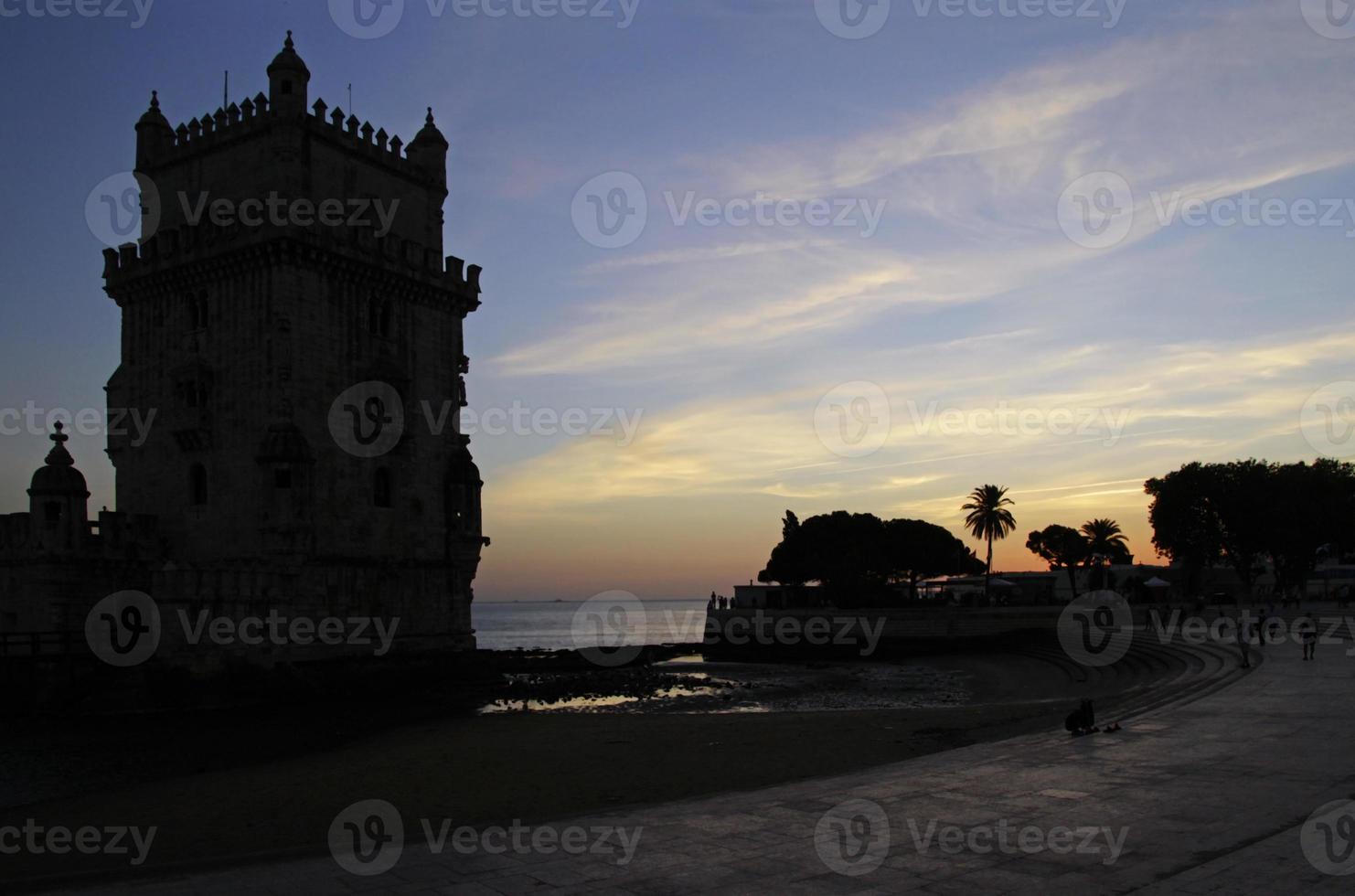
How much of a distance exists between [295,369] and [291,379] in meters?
0.42

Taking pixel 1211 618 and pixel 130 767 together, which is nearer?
pixel 130 767

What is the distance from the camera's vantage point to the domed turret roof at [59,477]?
3834 cm

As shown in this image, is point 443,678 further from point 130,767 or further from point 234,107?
point 234,107

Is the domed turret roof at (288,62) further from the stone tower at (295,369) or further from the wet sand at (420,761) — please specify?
the wet sand at (420,761)

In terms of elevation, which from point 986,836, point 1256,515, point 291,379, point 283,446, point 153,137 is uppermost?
point 153,137

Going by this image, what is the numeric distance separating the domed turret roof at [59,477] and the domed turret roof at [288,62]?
1719 cm

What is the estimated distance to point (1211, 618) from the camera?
42.9m

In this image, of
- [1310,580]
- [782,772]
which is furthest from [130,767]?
[1310,580]

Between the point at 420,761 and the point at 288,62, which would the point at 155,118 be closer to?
the point at 288,62

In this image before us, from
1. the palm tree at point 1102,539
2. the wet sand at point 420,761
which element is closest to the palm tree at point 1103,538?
the palm tree at point 1102,539

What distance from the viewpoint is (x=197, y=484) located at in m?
40.8

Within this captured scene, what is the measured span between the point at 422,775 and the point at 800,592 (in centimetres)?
6875

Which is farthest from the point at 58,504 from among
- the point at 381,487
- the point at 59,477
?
the point at 381,487

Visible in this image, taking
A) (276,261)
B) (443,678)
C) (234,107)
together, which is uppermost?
(234,107)
